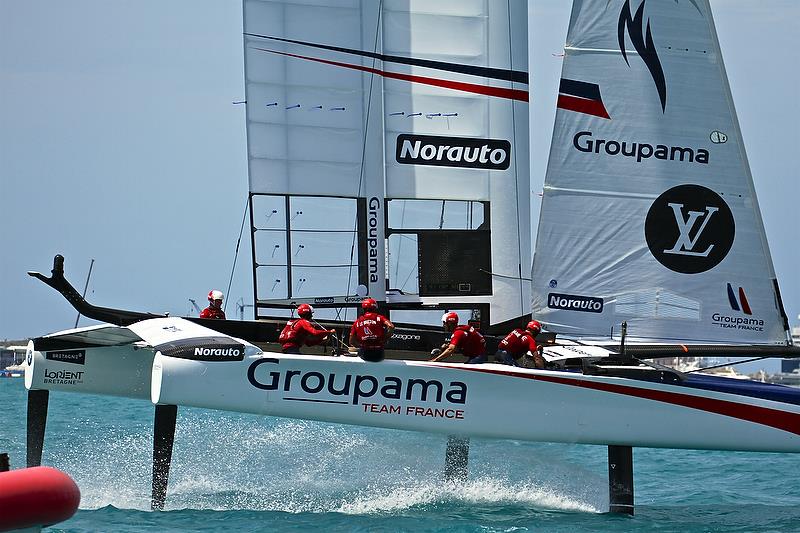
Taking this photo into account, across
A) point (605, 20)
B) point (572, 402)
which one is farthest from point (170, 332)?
point (605, 20)

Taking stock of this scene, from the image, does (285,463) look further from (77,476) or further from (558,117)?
(558,117)

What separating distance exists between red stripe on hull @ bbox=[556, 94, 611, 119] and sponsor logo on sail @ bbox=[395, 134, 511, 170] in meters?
1.53

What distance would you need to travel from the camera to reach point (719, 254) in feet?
39.1

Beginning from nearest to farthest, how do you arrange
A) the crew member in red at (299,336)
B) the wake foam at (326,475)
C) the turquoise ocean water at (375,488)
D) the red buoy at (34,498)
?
the red buoy at (34,498), the turquoise ocean water at (375,488), the crew member in red at (299,336), the wake foam at (326,475)

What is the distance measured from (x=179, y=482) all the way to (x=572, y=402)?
4.35 metres

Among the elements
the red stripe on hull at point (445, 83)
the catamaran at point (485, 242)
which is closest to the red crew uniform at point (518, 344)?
the catamaran at point (485, 242)

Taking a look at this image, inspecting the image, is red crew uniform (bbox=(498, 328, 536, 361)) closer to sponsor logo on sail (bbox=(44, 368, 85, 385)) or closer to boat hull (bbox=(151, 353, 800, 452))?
boat hull (bbox=(151, 353, 800, 452))

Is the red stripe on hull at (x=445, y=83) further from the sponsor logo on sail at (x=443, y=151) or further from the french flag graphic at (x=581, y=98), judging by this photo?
the french flag graphic at (x=581, y=98)

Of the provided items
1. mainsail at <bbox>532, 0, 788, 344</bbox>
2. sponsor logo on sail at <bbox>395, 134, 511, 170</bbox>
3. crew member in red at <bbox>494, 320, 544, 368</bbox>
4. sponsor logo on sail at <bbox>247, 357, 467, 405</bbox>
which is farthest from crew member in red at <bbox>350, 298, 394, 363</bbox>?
sponsor logo on sail at <bbox>395, 134, 511, 170</bbox>

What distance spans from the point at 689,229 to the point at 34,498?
7470 mm

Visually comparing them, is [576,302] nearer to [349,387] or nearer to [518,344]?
[518,344]

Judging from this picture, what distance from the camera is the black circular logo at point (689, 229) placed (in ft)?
39.0

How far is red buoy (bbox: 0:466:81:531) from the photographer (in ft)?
19.9

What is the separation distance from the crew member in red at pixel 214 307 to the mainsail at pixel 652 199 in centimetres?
308
